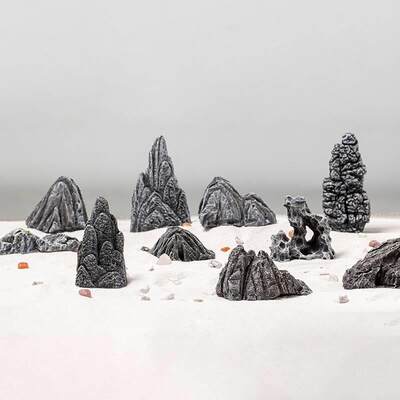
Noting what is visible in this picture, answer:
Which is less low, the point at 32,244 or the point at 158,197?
the point at 158,197

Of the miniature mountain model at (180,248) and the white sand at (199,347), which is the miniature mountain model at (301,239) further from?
the white sand at (199,347)

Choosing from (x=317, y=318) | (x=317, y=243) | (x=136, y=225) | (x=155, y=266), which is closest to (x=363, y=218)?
(x=317, y=243)

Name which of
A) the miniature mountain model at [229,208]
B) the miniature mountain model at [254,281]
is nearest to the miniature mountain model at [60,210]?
the miniature mountain model at [229,208]

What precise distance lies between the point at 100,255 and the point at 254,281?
2.03 m

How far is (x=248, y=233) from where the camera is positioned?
42.5 feet

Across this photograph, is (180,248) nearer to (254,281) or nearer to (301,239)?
(301,239)

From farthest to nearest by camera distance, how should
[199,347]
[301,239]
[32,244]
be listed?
[32,244] → [301,239] → [199,347]

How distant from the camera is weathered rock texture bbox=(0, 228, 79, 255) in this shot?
1099 centimetres

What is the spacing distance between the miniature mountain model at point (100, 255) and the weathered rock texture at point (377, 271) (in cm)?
275

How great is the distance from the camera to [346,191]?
13.4 metres

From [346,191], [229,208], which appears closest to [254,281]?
[229,208]

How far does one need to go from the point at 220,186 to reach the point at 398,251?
6720 mm

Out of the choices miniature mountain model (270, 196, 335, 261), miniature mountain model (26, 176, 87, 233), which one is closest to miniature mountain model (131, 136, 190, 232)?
miniature mountain model (26, 176, 87, 233)

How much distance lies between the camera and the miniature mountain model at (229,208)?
13.5 meters
